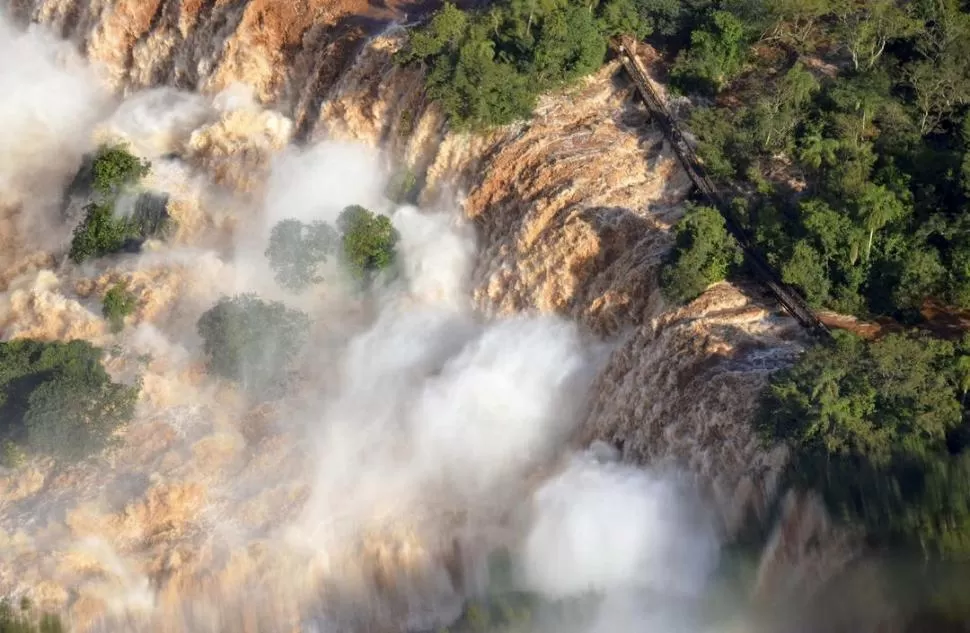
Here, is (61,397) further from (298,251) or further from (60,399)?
(298,251)

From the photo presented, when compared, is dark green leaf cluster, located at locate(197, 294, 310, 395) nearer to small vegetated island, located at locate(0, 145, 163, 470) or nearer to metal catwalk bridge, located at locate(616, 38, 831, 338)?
small vegetated island, located at locate(0, 145, 163, 470)

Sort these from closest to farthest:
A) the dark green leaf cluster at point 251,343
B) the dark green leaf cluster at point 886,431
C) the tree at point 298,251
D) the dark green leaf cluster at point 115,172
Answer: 1. the dark green leaf cluster at point 886,431
2. the dark green leaf cluster at point 251,343
3. the tree at point 298,251
4. the dark green leaf cluster at point 115,172

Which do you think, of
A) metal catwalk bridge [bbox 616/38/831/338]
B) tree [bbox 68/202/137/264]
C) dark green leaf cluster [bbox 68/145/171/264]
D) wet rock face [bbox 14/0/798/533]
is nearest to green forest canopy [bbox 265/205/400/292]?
wet rock face [bbox 14/0/798/533]

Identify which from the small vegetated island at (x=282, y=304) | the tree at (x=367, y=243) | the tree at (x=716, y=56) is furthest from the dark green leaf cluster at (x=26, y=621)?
the tree at (x=716, y=56)

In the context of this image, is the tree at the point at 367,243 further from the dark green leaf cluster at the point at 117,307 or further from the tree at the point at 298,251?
the dark green leaf cluster at the point at 117,307

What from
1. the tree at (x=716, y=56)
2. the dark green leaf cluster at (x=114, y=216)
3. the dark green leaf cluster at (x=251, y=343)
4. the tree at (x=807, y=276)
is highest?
the tree at (x=716, y=56)

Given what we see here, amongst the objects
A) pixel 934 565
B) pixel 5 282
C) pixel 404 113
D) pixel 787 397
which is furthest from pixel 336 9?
pixel 934 565

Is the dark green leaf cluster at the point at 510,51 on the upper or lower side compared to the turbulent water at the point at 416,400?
upper
